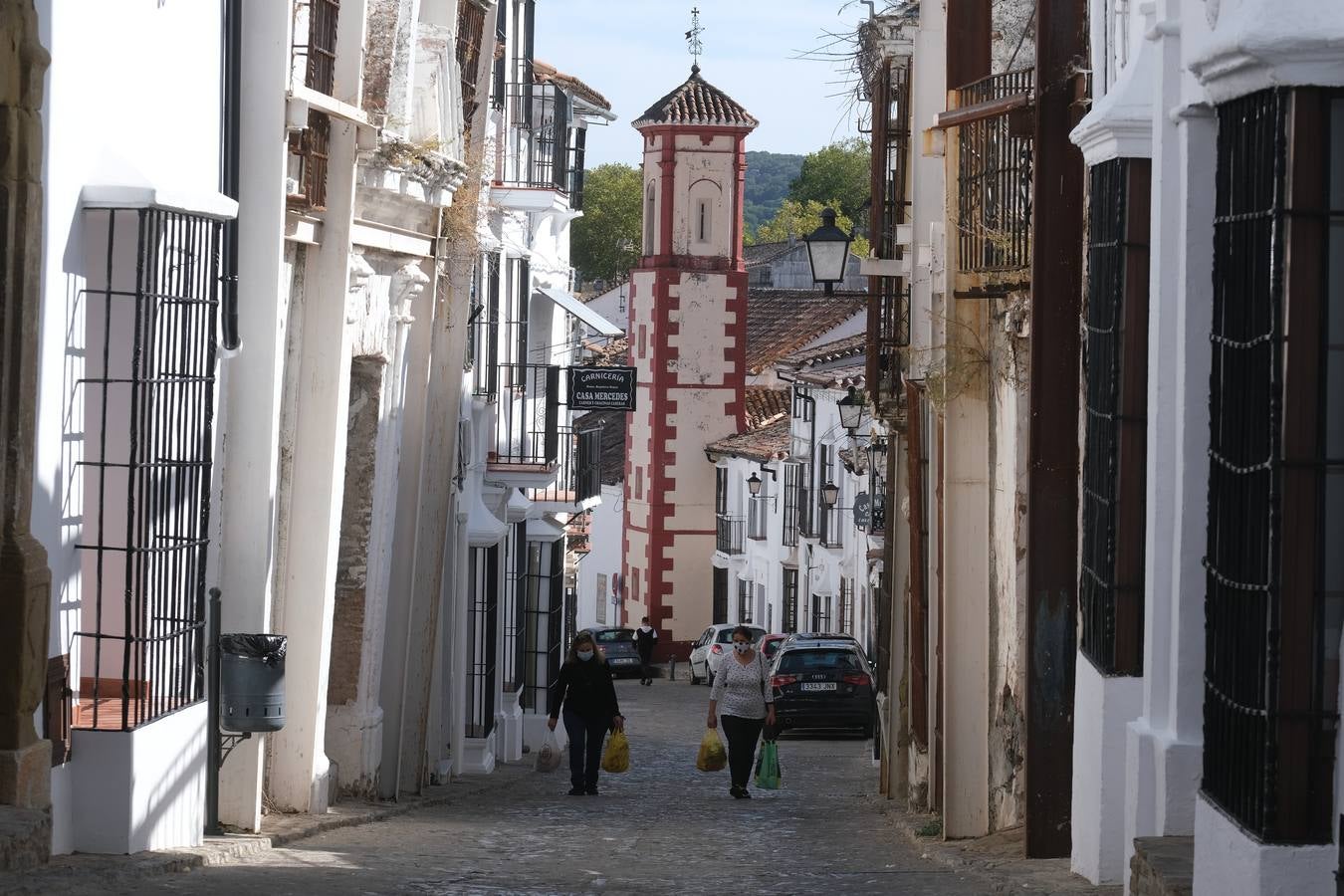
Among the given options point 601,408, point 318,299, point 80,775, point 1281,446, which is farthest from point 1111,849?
point 601,408

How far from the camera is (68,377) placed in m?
9.30

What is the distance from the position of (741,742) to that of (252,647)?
727cm

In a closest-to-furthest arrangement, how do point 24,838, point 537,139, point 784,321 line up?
1. point 24,838
2. point 537,139
3. point 784,321

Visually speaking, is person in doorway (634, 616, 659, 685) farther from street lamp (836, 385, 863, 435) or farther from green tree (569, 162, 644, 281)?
green tree (569, 162, 644, 281)

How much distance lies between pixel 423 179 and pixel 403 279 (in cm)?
93

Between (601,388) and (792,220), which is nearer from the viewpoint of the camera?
(601,388)

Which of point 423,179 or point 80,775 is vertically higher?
point 423,179

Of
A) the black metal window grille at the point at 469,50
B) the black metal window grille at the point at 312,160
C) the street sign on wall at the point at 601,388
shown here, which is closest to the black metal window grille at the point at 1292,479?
the black metal window grille at the point at 312,160

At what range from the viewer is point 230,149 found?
467 inches

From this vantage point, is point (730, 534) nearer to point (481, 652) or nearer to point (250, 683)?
point (481, 652)

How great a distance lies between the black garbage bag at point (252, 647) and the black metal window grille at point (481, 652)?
10.3 meters

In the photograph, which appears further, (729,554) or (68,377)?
(729,554)

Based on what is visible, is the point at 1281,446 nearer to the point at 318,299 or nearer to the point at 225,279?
the point at 225,279

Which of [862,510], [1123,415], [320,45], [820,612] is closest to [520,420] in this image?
[320,45]
